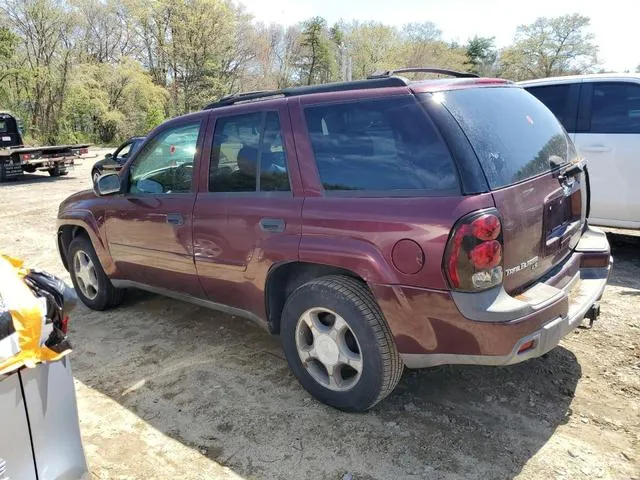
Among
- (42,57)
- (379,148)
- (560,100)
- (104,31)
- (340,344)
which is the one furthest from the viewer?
(104,31)

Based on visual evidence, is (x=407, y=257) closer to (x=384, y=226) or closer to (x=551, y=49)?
(x=384, y=226)

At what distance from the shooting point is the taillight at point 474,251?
2.34 m

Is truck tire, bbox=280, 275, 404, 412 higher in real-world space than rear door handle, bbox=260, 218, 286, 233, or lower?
lower

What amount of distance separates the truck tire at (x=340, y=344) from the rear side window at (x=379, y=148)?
0.59 m

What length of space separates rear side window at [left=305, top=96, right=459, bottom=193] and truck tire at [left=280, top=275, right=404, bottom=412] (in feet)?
1.93

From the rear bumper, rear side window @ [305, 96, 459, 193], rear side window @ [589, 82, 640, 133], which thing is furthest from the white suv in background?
rear side window @ [305, 96, 459, 193]

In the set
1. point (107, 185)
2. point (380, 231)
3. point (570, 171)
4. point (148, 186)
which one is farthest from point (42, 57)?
point (570, 171)

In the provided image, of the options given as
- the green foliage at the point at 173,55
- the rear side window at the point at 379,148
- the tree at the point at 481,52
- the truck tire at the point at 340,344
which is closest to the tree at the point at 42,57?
the green foliage at the point at 173,55

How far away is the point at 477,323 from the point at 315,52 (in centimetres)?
5278

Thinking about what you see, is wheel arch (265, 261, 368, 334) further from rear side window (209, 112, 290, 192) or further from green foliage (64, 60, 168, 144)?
green foliage (64, 60, 168, 144)

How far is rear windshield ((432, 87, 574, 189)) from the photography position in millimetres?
2555

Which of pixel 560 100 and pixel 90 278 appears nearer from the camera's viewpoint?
pixel 90 278

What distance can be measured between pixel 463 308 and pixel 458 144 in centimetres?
79

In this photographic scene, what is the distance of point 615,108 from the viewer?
545 cm
